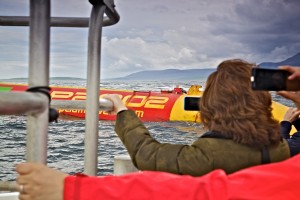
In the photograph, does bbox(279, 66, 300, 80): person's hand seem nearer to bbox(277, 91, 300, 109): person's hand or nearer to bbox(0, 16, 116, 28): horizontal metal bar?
bbox(277, 91, 300, 109): person's hand

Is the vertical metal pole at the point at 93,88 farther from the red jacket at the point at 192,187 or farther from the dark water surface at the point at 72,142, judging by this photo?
the dark water surface at the point at 72,142

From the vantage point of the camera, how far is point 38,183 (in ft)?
2.15

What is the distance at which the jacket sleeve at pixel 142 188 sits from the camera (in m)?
0.68

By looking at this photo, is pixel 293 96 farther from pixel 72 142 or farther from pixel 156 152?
pixel 72 142

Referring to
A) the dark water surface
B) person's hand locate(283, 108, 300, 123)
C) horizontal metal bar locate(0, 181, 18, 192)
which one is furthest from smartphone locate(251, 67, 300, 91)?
the dark water surface

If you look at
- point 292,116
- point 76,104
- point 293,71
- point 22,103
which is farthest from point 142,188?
point 292,116

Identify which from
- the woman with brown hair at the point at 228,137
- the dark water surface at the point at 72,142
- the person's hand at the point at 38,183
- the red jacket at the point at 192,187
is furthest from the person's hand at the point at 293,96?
the dark water surface at the point at 72,142

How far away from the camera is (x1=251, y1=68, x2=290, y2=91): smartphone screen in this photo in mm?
732

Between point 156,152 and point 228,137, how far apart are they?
0.17 m

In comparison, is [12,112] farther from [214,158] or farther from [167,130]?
[167,130]

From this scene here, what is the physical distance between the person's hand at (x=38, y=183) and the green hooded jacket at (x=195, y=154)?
0.42 m

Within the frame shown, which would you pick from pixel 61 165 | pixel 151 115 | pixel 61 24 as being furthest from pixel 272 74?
pixel 151 115

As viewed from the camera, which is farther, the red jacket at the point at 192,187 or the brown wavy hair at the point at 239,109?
the brown wavy hair at the point at 239,109

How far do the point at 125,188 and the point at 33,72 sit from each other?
0.22 m
